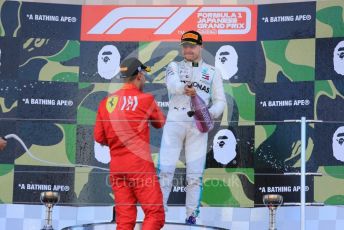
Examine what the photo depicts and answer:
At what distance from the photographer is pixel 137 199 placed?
239 inches

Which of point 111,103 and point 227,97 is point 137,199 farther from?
point 227,97

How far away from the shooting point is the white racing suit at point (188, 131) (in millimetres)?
6742

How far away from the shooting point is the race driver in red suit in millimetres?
5965

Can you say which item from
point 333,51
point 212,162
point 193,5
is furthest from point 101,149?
point 333,51

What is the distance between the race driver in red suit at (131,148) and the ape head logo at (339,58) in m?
1.88

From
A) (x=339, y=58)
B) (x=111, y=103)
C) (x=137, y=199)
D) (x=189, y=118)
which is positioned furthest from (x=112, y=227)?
(x=339, y=58)

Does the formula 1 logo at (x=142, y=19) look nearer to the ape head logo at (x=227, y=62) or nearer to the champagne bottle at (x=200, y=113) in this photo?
the ape head logo at (x=227, y=62)

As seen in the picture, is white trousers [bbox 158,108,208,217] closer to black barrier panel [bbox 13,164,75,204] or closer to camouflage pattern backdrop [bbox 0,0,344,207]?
camouflage pattern backdrop [bbox 0,0,344,207]

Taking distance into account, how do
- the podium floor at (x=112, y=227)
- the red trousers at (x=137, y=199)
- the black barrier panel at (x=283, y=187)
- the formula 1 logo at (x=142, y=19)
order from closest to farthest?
the red trousers at (x=137, y=199)
the podium floor at (x=112, y=227)
the black barrier panel at (x=283, y=187)
the formula 1 logo at (x=142, y=19)

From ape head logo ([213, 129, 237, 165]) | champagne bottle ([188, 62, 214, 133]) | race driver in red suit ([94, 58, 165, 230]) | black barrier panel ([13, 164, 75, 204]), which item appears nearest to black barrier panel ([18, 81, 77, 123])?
black barrier panel ([13, 164, 75, 204])

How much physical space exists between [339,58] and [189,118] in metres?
1.37

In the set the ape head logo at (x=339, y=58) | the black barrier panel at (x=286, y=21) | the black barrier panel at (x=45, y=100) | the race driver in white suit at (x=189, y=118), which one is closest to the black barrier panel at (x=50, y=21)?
the black barrier panel at (x=45, y=100)

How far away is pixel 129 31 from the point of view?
7.95m

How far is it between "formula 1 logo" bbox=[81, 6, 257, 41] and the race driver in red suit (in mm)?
1680
